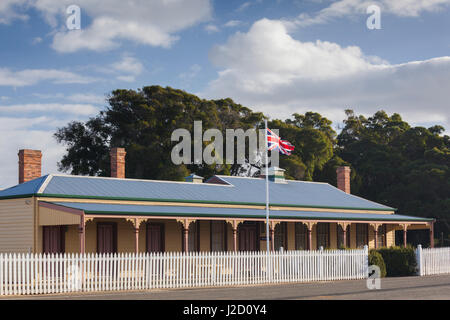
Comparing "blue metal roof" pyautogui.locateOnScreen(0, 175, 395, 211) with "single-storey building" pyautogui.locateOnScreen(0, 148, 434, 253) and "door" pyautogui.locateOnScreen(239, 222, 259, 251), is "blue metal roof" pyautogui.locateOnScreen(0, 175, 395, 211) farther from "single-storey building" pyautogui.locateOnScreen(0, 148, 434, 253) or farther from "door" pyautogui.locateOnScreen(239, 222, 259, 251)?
"door" pyautogui.locateOnScreen(239, 222, 259, 251)

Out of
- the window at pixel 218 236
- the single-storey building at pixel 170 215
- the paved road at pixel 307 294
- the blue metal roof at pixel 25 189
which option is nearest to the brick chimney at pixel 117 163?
the single-storey building at pixel 170 215

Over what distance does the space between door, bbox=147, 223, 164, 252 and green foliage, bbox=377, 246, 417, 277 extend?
10.2 m

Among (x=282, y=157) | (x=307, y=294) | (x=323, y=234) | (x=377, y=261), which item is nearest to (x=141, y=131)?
(x=282, y=157)

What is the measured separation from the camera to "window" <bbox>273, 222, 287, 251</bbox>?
37.7m

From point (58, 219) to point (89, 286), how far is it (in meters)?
4.77

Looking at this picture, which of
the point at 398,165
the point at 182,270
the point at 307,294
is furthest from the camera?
the point at 398,165

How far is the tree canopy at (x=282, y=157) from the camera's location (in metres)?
55.7

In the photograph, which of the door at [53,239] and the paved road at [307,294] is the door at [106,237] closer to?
the door at [53,239]

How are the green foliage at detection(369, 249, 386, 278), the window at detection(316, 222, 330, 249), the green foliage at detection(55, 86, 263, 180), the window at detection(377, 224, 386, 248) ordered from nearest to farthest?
the green foliage at detection(369, 249, 386, 278) → the window at detection(316, 222, 330, 249) → the window at detection(377, 224, 386, 248) → the green foliage at detection(55, 86, 263, 180)

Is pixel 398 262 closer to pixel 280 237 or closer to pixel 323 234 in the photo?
pixel 280 237

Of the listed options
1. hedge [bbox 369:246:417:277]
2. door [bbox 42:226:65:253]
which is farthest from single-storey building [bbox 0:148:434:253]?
hedge [bbox 369:246:417:277]

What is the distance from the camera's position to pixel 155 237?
32500mm

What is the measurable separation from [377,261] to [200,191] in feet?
33.0

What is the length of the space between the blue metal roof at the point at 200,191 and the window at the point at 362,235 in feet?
3.89
